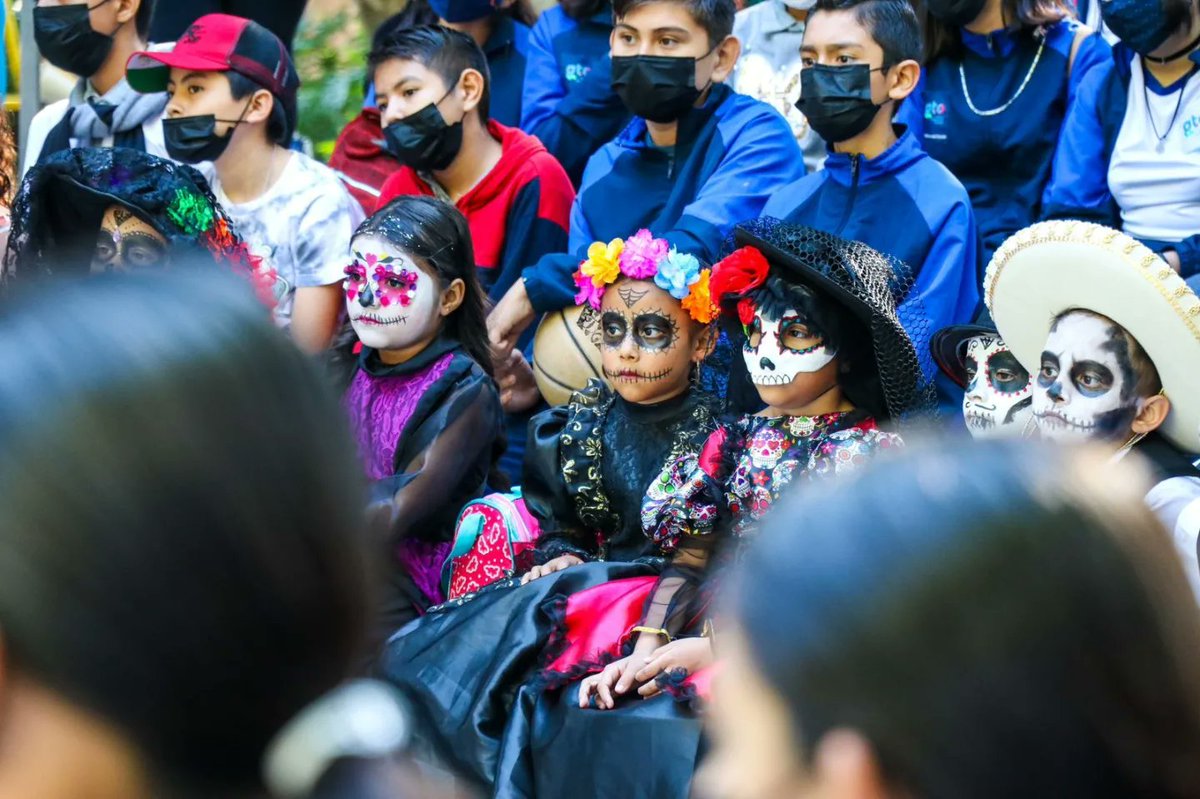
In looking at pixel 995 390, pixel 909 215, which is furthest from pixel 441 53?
pixel 995 390

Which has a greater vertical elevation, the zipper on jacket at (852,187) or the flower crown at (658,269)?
the zipper on jacket at (852,187)

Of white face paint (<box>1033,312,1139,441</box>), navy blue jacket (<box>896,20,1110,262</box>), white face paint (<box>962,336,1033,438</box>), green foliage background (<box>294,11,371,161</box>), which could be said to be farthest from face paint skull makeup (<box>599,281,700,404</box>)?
green foliage background (<box>294,11,371,161</box>)

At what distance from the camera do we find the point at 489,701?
11.1 ft

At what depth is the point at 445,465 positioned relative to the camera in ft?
13.1

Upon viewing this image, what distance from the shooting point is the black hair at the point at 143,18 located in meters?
5.26

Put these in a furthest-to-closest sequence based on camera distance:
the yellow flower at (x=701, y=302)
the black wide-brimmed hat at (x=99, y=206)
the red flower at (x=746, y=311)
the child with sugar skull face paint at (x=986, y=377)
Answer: the black wide-brimmed hat at (x=99, y=206) < the yellow flower at (x=701, y=302) < the red flower at (x=746, y=311) < the child with sugar skull face paint at (x=986, y=377)

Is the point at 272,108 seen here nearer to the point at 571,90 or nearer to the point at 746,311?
the point at 571,90

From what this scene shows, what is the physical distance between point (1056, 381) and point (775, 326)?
67 cm

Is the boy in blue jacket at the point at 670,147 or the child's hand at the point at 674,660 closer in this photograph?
the child's hand at the point at 674,660

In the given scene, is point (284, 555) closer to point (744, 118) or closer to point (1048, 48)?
point (744, 118)

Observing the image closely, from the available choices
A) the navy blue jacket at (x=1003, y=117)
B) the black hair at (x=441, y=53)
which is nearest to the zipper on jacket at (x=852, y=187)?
the navy blue jacket at (x=1003, y=117)

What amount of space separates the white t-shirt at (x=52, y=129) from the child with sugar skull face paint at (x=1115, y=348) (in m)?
2.95

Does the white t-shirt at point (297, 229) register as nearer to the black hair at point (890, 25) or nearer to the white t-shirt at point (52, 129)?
the white t-shirt at point (52, 129)

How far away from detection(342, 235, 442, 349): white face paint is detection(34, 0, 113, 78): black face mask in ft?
5.33
